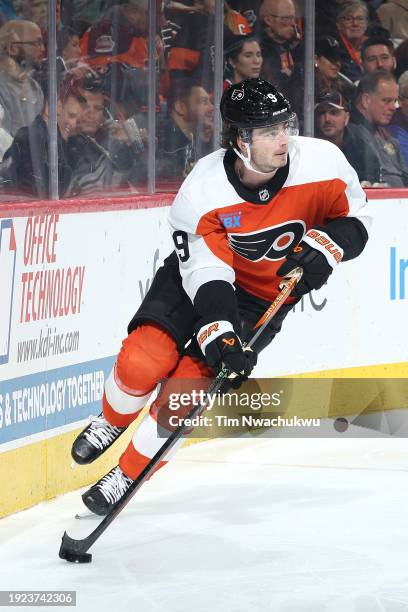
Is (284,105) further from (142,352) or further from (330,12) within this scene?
(330,12)

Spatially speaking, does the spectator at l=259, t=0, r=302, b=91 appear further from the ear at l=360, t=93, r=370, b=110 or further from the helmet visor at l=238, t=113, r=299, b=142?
the helmet visor at l=238, t=113, r=299, b=142

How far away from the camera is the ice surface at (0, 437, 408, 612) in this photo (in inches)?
133

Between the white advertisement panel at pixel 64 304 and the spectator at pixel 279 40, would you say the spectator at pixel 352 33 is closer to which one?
the spectator at pixel 279 40

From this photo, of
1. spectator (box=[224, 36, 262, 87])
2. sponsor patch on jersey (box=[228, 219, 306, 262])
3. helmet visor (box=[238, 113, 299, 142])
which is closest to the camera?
helmet visor (box=[238, 113, 299, 142])

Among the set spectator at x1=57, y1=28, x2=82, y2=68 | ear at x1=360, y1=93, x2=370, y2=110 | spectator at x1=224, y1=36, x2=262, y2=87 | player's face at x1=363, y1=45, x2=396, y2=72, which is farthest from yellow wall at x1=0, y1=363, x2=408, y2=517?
player's face at x1=363, y1=45, x2=396, y2=72

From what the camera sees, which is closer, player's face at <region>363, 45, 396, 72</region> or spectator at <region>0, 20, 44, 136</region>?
spectator at <region>0, 20, 44, 136</region>

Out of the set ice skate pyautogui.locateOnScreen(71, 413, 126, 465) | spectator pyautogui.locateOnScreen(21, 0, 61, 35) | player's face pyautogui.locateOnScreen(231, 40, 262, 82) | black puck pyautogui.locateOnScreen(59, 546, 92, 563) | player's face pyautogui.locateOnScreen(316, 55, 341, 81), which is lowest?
black puck pyautogui.locateOnScreen(59, 546, 92, 563)

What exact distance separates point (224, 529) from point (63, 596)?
82 centimetres

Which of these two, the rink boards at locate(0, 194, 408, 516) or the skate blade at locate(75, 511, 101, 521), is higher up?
the rink boards at locate(0, 194, 408, 516)

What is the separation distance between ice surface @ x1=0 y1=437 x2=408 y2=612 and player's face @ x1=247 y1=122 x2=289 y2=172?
1.06 meters

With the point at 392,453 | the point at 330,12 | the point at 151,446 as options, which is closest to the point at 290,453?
the point at 392,453

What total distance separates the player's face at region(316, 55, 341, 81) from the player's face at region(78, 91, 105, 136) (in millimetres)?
1416

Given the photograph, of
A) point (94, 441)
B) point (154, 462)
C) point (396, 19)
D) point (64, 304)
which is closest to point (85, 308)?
point (64, 304)

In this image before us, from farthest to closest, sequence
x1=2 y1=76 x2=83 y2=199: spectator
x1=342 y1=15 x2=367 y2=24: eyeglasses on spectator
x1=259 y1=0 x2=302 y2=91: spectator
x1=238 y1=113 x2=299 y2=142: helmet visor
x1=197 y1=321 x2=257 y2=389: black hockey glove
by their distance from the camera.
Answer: x1=342 y1=15 x2=367 y2=24: eyeglasses on spectator → x1=259 y1=0 x2=302 y2=91: spectator → x1=2 y1=76 x2=83 y2=199: spectator → x1=238 y1=113 x2=299 y2=142: helmet visor → x1=197 y1=321 x2=257 y2=389: black hockey glove
